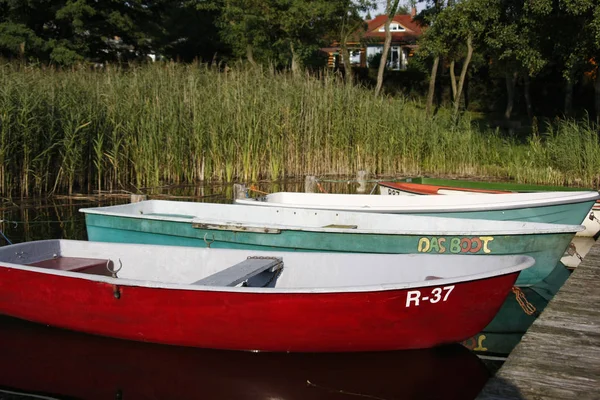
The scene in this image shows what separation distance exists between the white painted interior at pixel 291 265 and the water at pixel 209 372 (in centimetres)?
63

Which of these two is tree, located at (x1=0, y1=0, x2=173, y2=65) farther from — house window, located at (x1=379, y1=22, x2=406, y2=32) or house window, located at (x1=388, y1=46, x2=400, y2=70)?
house window, located at (x1=379, y1=22, x2=406, y2=32)

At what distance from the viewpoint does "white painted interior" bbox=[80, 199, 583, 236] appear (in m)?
7.71

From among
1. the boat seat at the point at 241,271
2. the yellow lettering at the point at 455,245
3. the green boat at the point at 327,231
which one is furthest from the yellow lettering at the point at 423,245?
the boat seat at the point at 241,271

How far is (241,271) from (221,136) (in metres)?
8.53

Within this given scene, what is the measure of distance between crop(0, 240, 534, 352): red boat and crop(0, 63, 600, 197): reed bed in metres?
5.47

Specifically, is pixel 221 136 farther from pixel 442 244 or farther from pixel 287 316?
pixel 287 316

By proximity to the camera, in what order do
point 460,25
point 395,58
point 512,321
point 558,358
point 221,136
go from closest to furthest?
point 558,358 < point 512,321 < point 221,136 < point 460,25 < point 395,58

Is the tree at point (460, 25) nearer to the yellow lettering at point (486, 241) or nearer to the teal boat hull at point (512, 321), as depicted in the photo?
the teal boat hull at point (512, 321)

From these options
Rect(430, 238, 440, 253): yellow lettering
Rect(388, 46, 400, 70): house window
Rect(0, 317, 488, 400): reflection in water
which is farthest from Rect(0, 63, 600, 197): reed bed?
Rect(388, 46, 400, 70): house window

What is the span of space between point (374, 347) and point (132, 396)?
1932mm

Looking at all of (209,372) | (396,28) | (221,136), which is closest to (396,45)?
(396,28)

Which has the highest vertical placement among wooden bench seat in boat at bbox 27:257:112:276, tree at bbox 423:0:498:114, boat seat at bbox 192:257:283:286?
tree at bbox 423:0:498:114

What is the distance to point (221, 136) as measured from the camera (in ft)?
47.7

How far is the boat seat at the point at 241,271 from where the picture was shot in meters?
6.00
